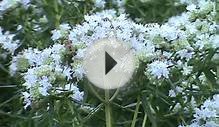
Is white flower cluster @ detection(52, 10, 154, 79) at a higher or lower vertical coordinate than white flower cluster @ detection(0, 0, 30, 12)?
lower

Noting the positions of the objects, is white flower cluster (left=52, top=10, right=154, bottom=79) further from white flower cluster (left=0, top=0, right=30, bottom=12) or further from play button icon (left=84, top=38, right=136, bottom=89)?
white flower cluster (left=0, top=0, right=30, bottom=12)

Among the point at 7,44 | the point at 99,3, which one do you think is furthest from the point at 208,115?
the point at 99,3

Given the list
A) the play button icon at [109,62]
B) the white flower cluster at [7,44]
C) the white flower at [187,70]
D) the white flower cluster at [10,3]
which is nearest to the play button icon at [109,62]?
the play button icon at [109,62]

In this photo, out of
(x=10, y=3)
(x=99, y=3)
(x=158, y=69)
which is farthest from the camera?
(x=99, y=3)

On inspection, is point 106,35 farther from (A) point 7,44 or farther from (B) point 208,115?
(A) point 7,44

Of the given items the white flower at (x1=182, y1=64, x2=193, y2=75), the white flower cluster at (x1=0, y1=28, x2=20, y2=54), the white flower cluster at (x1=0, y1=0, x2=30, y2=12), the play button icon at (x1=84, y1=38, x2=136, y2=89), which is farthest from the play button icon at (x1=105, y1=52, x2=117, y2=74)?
the white flower cluster at (x1=0, y1=0, x2=30, y2=12)

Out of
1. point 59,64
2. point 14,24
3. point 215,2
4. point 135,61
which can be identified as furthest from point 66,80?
point 14,24
